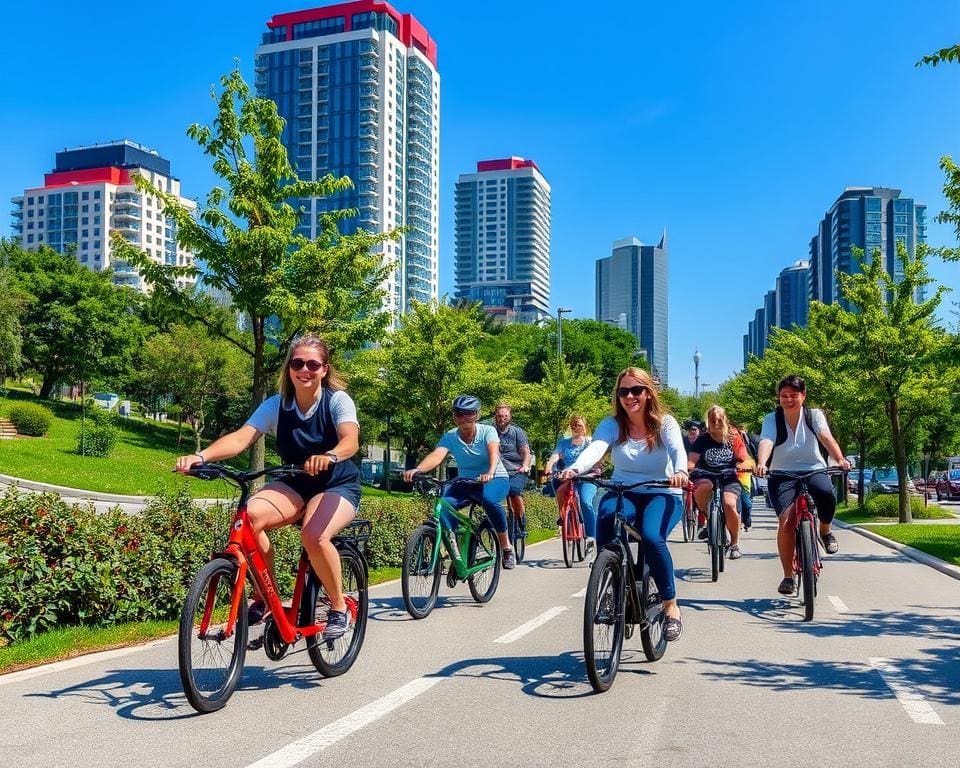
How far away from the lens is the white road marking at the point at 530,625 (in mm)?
7191

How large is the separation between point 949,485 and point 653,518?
161 feet

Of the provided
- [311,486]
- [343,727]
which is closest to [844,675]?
[343,727]

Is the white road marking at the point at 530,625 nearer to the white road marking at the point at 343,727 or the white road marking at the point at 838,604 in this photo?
the white road marking at the point at 343,727

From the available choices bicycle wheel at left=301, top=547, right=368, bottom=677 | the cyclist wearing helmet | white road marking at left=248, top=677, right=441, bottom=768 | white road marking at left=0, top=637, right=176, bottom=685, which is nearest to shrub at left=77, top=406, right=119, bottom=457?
the cyclist wearing helmet

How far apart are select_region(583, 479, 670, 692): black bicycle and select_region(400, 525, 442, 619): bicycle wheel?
2.41 metres

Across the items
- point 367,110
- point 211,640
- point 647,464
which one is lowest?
point 211,640

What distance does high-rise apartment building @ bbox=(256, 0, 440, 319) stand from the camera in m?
172

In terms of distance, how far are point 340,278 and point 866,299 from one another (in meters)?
15.9

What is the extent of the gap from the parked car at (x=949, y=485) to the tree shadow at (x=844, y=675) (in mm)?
46977

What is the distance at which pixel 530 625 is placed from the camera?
7.79 meters

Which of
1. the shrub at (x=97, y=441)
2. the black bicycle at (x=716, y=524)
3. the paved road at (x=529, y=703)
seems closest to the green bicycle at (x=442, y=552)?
the paved road at (x=529, y=703)

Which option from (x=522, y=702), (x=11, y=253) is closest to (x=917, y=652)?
(x=522, y=702)

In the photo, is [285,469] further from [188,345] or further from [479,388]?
[188,345]

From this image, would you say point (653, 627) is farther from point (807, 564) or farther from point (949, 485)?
point (949, 485)
